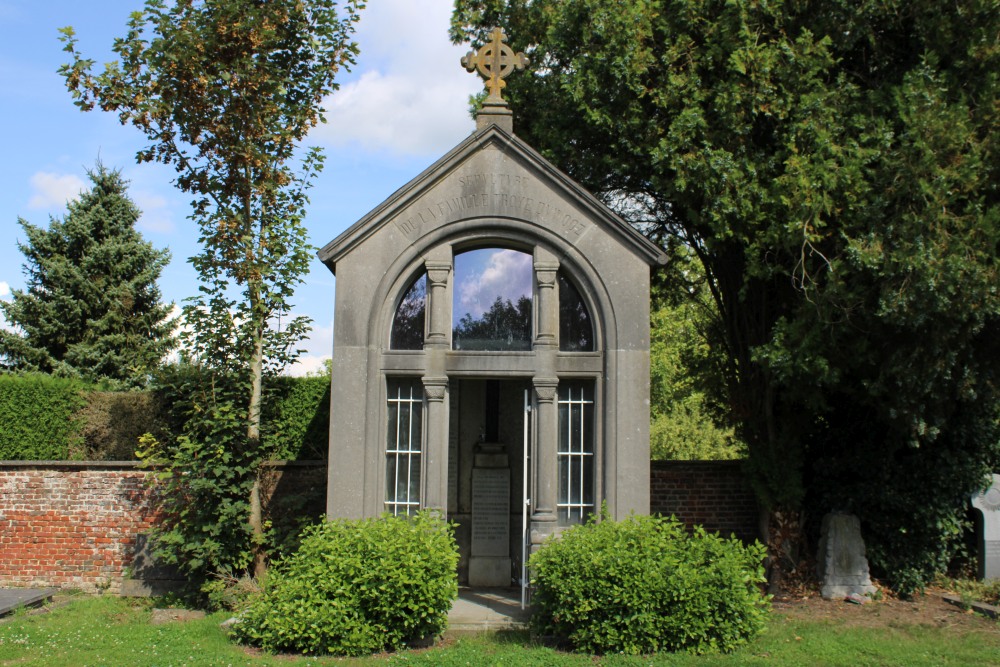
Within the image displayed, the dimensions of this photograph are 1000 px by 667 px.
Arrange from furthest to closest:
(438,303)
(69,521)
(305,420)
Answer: (305,420) → (69,521) → (438,303)

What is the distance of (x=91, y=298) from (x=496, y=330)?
544 inches

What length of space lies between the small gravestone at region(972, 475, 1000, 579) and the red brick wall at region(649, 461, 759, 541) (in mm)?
2976

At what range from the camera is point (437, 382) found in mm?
9555

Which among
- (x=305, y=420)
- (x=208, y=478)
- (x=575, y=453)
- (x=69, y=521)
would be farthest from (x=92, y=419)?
(x=575, y=453)

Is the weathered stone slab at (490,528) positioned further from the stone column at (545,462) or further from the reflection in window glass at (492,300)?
the reflection in window glass at (492,300)

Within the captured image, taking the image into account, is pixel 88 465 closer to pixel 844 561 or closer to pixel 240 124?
pixel 240 124

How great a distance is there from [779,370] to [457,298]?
3.97m

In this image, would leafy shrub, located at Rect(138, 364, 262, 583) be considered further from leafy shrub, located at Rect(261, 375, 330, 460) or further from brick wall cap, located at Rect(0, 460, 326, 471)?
leafy shrub, located at Rect(261, 375, 330, 460)

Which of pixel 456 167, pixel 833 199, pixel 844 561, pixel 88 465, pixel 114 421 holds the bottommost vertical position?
pixel 844 561

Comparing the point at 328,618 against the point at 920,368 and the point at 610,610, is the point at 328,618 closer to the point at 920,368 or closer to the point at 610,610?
the point at 610,610

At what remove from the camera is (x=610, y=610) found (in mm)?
7895

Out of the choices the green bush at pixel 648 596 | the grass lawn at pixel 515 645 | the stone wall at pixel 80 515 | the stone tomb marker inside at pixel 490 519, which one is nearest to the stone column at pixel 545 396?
the green bush at pixel 648 596

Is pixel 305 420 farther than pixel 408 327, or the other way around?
pixel 305 420

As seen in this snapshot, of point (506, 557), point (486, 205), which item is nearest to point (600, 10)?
point (486, 205)
